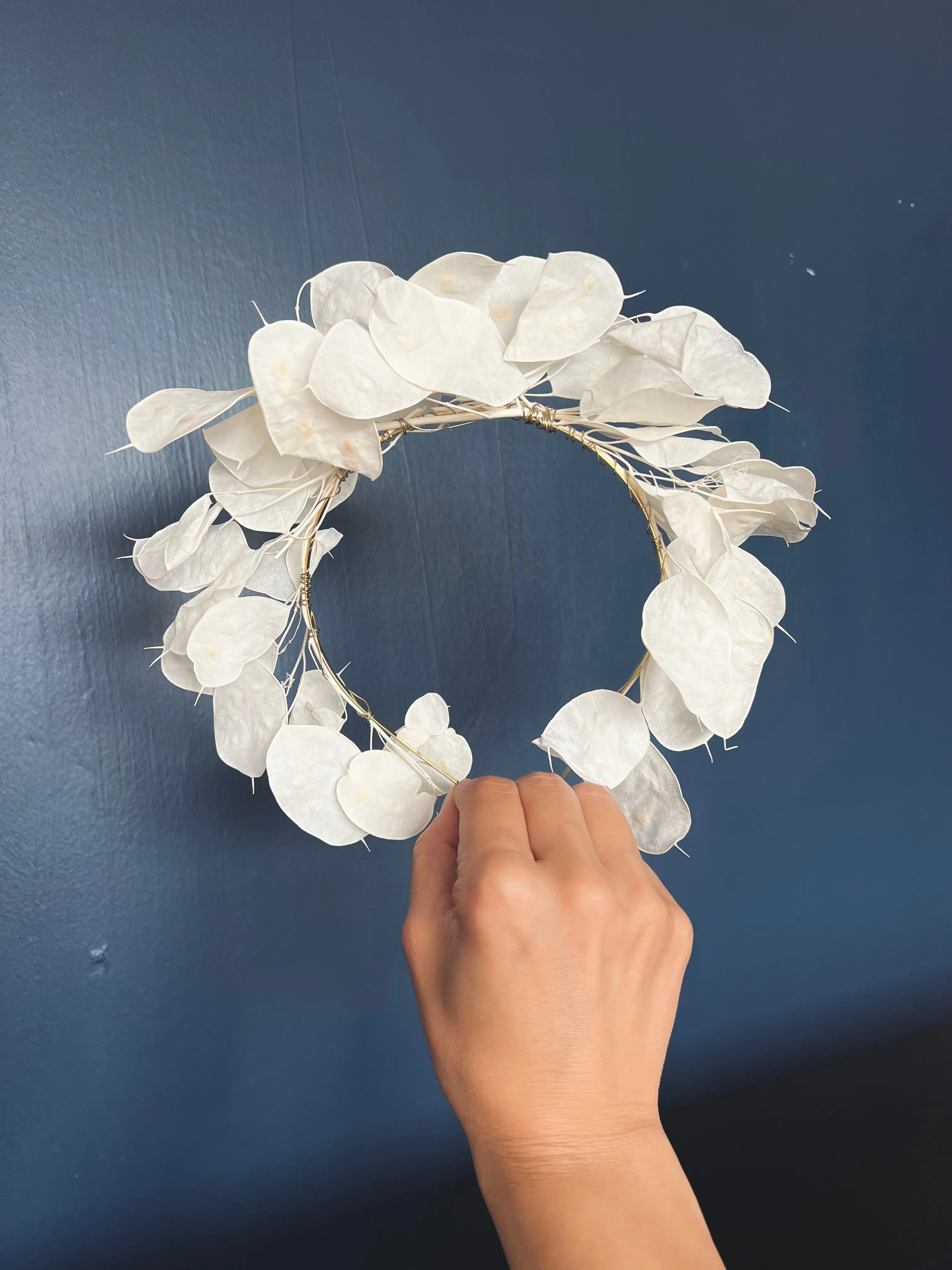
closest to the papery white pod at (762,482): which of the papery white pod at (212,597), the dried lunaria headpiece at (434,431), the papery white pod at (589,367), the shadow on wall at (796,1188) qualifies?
the dried lunaria headpiece at (434,431)

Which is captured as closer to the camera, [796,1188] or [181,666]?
[181,666]

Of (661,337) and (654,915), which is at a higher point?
(661,337)

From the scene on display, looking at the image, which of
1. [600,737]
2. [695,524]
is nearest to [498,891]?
[600,737]

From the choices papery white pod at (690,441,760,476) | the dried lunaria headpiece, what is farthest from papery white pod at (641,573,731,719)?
papery white pod at (690,441,760,476)

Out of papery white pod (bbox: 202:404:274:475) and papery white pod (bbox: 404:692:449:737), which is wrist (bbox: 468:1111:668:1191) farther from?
papery white pod (bbox: 202:404:274:475)

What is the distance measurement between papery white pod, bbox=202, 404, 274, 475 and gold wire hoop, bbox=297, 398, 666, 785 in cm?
5

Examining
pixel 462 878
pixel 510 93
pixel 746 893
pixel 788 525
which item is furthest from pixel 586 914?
pixel 510 93

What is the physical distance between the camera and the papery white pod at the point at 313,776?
54 centimetres

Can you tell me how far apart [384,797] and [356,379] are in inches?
10.5

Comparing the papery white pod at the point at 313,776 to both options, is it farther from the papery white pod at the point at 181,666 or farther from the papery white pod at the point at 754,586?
the papery white pod at the point at 754,586

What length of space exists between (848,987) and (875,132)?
106cm

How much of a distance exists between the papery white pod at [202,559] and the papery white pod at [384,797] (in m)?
0.15

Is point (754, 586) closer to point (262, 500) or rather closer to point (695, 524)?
point (695, 524)

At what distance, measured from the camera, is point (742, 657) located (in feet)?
1.83
